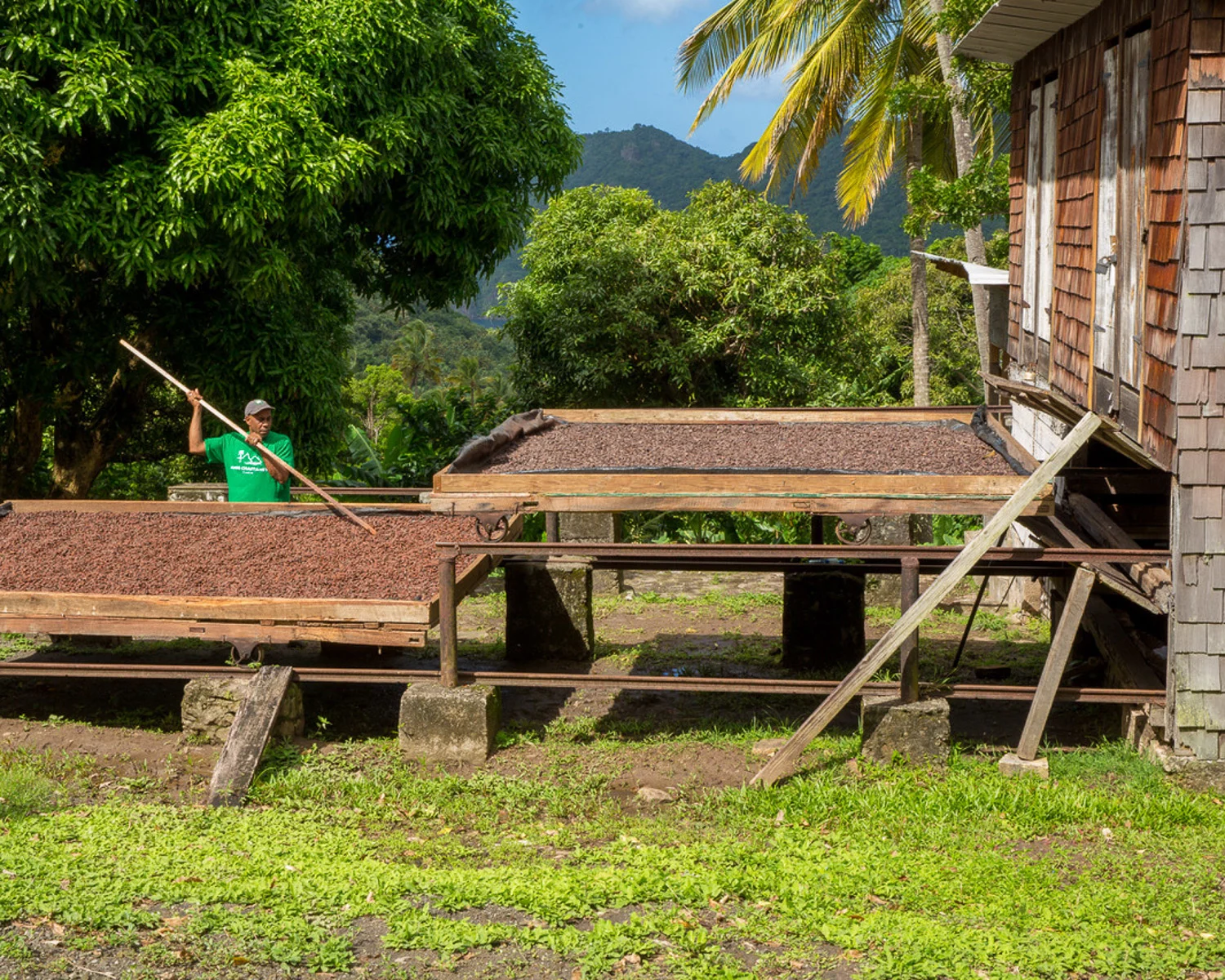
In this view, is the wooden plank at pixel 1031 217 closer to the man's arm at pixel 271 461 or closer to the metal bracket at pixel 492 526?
the metal bracket at pixel 492 526

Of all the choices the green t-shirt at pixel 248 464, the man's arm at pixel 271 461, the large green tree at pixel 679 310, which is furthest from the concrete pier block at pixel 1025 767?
the large green tree at pixel 679 310

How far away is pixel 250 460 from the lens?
9.98 m

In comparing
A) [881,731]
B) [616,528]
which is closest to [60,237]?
[616,528]

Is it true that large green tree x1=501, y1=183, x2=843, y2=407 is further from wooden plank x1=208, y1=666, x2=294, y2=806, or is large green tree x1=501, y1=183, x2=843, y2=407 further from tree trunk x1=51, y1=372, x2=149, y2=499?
wooden plank x1=208, y1=666, x2=294, y2=806

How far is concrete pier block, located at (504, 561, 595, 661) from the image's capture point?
1034 cm

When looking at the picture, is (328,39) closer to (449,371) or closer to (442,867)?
(442,867)

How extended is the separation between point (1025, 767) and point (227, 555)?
5479 millimetres

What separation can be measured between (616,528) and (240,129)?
232 inches

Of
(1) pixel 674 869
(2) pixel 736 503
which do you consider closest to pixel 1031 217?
(2) pixel 736 503

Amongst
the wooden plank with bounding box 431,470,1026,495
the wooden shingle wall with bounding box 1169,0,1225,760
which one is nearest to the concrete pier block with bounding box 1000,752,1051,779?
the wooden shingle wall with bounding box 1169,0,1225,760

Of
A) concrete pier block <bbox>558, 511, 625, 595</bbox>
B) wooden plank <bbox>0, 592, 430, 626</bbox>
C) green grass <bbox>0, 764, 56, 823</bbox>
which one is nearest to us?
green grass <bbox>0, 764, 56, 823</bbox>

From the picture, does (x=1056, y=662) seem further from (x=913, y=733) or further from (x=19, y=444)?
(x=19, y=444)

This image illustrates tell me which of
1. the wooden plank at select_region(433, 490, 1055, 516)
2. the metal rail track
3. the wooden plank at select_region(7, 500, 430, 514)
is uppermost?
the wooden plank at select_region(433, 490, 1055, 516)

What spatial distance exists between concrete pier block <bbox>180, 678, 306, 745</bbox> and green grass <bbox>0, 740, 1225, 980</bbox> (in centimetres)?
37
